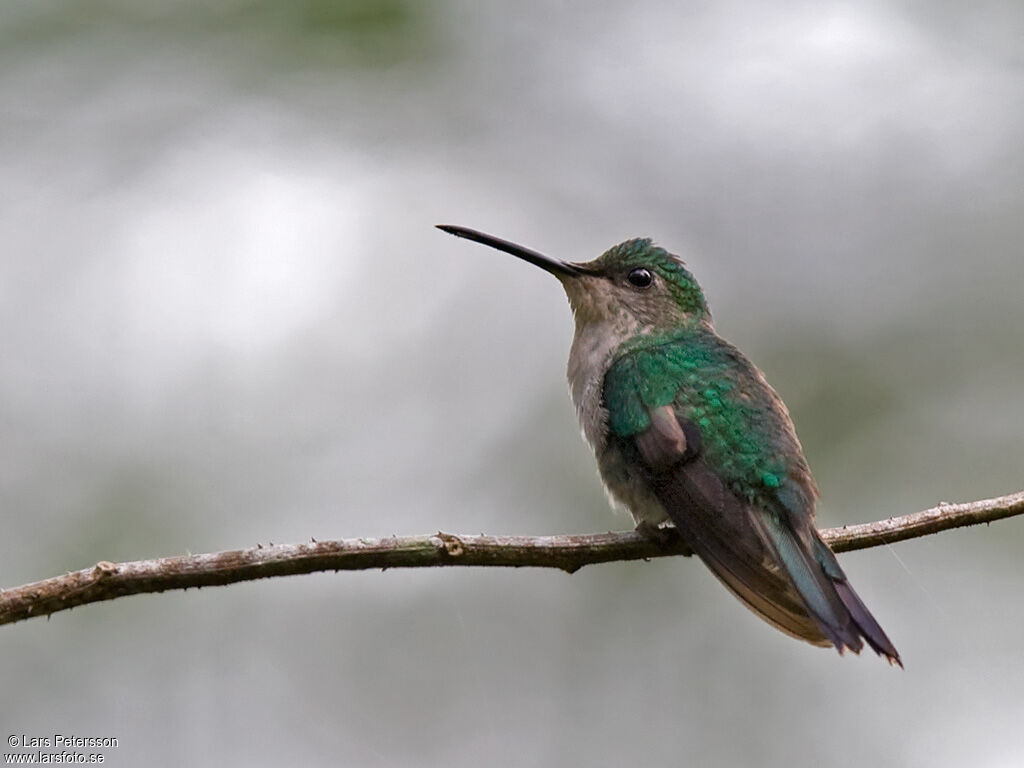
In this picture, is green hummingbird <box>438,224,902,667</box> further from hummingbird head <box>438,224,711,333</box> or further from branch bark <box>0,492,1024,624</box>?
branch bark <box>0,492,1024,624</box>

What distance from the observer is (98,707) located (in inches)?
234

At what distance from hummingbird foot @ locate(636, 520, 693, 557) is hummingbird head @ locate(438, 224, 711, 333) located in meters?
1.21

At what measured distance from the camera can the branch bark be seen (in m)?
2.79

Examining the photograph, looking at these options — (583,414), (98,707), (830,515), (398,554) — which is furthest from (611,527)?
(398,554)

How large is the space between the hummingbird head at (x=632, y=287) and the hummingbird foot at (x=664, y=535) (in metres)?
1.21

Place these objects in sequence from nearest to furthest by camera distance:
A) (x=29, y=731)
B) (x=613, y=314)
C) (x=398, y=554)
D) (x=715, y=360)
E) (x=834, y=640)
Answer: (x=398, y=554)
(x=834, y=640)
(x=715, y=360)
(x=613, y=314)
(x=29, y=731)

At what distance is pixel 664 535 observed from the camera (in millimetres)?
4367

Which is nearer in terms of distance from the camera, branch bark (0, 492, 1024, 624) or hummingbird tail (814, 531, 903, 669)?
branch bark (0, 492, 1024, 624)

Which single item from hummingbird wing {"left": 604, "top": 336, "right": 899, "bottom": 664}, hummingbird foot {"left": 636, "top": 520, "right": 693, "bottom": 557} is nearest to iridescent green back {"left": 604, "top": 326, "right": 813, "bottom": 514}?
hummingbird wing {"left": 604, "top": 336, "right": 899, "bottom": 664}

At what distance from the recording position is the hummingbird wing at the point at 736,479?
147 inches

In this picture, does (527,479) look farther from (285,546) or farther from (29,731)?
(285,546)

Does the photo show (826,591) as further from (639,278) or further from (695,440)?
(639,278)

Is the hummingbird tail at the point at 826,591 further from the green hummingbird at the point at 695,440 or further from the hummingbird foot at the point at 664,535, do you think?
the hummingbird foot at the point at 664,535

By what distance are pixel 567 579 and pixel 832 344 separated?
2.29 m
